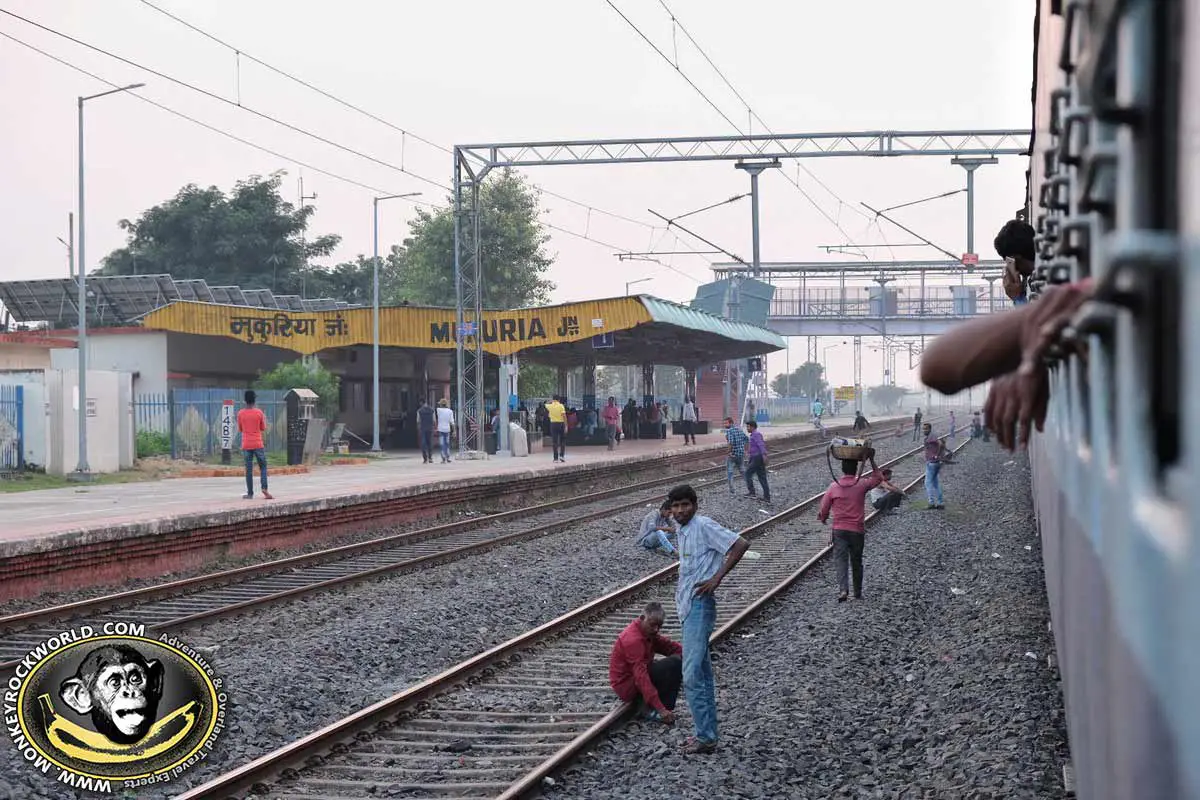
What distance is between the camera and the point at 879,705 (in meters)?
8.84

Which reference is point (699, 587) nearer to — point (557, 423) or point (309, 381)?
point (557, 423)

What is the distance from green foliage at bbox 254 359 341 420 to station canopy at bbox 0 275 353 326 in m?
9.19

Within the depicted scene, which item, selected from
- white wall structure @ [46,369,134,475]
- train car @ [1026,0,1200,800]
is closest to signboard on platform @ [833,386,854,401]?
white wall structure @ [46,369,134,475]

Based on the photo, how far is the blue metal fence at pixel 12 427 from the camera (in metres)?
24.5

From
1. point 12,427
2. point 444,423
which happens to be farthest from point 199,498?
point 444,423

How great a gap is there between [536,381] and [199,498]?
136ft

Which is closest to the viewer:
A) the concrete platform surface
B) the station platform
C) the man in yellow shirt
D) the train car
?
the train car

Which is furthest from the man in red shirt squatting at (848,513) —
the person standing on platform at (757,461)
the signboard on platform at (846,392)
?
the signboard on platform at (846,392)

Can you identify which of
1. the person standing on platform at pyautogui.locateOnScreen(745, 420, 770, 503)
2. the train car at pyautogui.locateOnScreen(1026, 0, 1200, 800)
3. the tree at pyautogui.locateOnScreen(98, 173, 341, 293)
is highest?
the tree at pyautogui.locateOnScreen(98, 173, 341, 293)

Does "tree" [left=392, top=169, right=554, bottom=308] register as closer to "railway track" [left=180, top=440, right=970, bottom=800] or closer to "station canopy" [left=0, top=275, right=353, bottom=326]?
"station canopy" [left=0, top=275, right=353, bottom=326]

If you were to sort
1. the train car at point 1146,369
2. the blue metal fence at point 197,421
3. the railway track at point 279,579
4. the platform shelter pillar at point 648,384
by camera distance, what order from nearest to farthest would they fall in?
1. the train car at point 1146,369
2. the railway track at point 279,579
3. the blue metal fence at point 197,421
4. the platform shelter pillar at point 648,384

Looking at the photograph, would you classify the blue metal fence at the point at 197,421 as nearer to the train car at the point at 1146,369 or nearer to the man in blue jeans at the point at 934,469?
the man in blue jeans at the point at 934,469

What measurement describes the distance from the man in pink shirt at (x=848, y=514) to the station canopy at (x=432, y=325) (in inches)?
813

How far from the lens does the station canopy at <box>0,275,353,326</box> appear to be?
4484 centimetres
